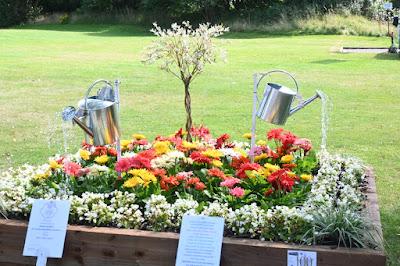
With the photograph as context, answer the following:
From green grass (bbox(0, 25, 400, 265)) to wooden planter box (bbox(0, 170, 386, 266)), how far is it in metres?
0.93

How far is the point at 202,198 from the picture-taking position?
360 centimetres

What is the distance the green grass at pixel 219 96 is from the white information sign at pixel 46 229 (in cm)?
76

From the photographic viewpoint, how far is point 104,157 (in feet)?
13.5

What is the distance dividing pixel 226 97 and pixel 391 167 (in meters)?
4.79

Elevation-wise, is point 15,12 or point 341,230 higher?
point 15,12

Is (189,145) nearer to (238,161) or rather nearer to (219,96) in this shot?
(238,161)

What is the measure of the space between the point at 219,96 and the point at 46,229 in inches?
307

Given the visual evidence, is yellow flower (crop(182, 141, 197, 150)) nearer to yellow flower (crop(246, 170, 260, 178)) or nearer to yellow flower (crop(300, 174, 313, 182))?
yellow flower (crop(246, 170, 260, 178))

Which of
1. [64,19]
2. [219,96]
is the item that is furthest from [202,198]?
[64,19]

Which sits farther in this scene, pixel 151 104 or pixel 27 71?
pixel 27 71

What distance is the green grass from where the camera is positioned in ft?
23.1

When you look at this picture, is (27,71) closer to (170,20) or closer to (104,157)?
(104,157)

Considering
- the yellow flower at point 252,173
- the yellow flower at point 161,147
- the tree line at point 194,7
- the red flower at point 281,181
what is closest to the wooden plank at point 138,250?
the red flower at point 281,181

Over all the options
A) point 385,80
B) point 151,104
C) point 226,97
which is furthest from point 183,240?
point 385,80
